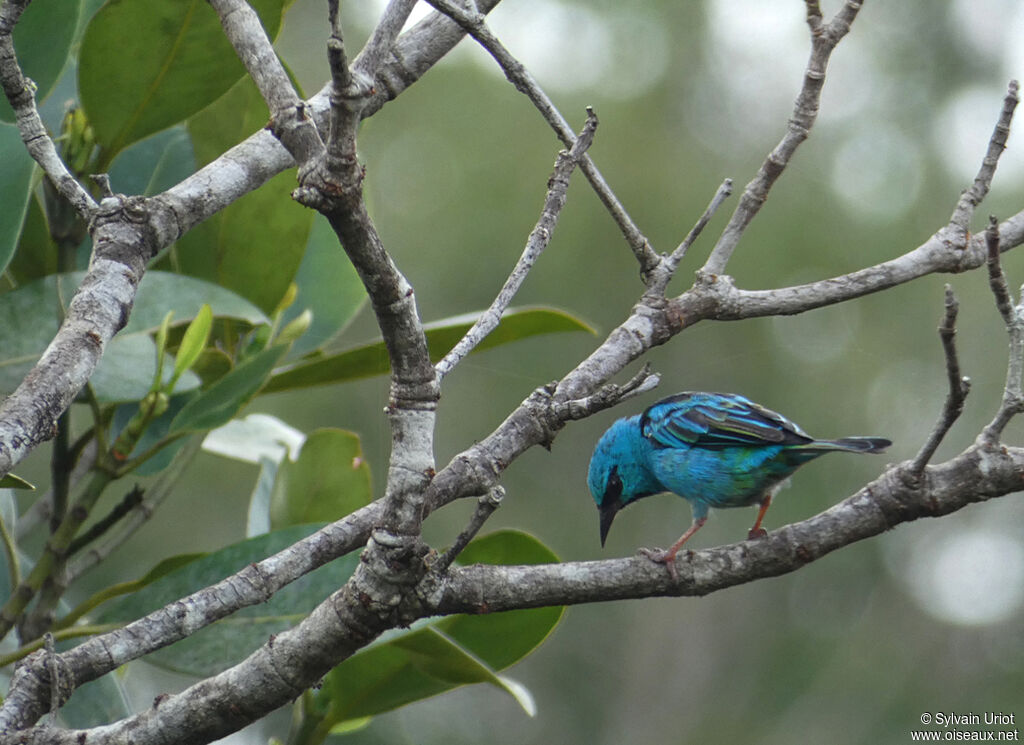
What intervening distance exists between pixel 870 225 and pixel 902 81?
2528 millimetres

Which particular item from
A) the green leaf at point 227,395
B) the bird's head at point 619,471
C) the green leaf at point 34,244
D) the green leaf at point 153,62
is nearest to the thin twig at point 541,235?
the green leaf at point 227,395

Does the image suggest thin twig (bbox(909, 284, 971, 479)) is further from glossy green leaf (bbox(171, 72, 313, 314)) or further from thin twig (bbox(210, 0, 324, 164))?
glossy green leaf (bbox(171, 72, 313, 314))

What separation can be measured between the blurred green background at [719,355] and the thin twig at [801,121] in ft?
29.9

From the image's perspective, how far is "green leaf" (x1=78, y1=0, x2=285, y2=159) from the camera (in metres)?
2.38

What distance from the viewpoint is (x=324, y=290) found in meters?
3.09

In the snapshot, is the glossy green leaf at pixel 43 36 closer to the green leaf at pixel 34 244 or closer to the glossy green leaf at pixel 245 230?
the green leaf at pixel 34 244

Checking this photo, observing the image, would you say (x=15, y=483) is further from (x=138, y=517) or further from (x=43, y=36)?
(x=43, y=36)

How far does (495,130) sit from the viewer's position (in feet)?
46.8

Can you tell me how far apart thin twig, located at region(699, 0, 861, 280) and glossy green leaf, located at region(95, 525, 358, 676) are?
3.88 feet

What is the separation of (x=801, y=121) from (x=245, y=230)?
147 centimetres

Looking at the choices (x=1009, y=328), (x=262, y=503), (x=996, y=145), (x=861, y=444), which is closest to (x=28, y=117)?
(x=262, y=503)

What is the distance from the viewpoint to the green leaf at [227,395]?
2.34m

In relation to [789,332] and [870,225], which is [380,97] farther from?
[870,225]

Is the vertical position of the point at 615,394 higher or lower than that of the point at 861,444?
lower
